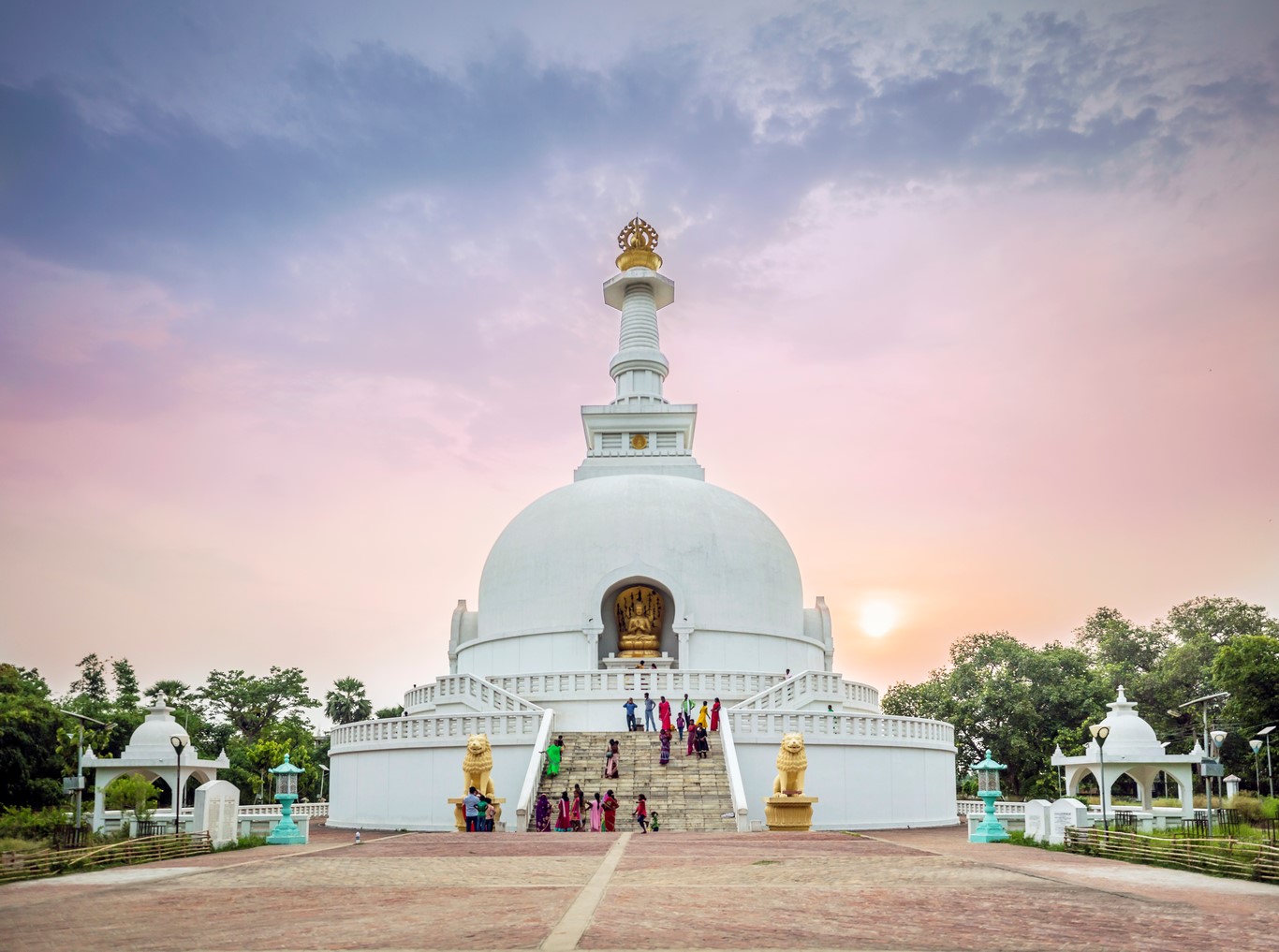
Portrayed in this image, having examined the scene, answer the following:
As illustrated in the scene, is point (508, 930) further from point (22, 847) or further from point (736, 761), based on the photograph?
point (736, 761)

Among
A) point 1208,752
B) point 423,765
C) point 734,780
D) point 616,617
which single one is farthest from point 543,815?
point 1208,752

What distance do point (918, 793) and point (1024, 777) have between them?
83.3ft

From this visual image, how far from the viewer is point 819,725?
2753 cm

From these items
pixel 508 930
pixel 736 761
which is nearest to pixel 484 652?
pixel 736 761

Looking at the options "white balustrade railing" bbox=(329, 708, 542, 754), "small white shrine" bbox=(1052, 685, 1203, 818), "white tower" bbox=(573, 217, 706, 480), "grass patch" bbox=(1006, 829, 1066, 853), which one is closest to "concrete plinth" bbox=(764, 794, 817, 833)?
"grass patch" bbox=(1006, 829, 1066, 853)

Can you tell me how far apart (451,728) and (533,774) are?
3.92 m

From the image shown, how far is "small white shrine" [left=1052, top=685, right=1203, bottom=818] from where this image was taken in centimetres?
2928

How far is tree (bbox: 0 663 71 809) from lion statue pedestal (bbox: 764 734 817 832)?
1006 inches

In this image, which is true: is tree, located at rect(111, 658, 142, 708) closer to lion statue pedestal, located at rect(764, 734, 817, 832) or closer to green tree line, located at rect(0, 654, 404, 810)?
green tree line, located at rect(0, 654, 404, 810)

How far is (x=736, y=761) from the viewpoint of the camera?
84.2ft

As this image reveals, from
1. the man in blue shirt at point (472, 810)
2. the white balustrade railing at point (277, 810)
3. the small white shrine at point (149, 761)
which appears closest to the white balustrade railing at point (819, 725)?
the man in blue shirt at point (472, 810)

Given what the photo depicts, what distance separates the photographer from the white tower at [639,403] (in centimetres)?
4419

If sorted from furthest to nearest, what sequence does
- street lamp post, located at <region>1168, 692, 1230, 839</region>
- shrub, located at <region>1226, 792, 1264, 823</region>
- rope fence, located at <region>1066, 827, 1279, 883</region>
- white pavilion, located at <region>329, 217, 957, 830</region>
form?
shrub, located at <region>1226, 792, 1264, 823</region> < white pavilion, located at <region>329, 217, 957, 830</region> < street lamp post, located at <region>1168, 692, 1230, 839</region> < rope fence, located at <region>1066, 827, 1279, 883</region>

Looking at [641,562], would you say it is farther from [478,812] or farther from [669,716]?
[478,812]
